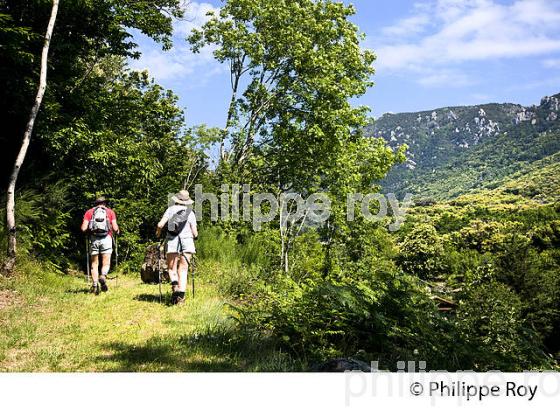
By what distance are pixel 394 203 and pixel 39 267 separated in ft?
77.1

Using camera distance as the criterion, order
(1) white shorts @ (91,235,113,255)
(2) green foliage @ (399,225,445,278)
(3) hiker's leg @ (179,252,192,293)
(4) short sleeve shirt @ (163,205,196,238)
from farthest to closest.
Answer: (2) green foliage @ (399,225,445,278) → (1) white shorts @ (91,235,113,255) → (4) short sleeve shirt @ (163,205,196,238) → (3) hiker's leg @ (179,252,192,293)

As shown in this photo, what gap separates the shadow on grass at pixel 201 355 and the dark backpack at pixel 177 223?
2.87m

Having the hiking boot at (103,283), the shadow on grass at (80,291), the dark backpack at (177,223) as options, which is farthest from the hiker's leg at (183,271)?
the shadow on grass at (80,291)

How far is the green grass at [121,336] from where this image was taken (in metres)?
4.54

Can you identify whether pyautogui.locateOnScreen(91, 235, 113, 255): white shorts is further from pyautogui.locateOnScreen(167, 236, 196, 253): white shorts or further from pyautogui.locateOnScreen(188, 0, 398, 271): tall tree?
pyautogui.locateOnScreen(188, 0, 398, 271): tall tree

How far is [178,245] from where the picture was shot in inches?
314

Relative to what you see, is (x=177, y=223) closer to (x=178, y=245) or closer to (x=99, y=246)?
(x=178, y=245)

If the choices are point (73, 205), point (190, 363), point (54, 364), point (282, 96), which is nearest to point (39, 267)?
point (73, 205)

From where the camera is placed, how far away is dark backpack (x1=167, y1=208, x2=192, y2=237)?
7988mm

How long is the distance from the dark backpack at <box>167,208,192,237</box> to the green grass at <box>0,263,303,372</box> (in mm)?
1239

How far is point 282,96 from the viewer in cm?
2005

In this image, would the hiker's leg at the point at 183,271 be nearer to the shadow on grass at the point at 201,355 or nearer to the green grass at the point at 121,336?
the green grass at the point at 121,336

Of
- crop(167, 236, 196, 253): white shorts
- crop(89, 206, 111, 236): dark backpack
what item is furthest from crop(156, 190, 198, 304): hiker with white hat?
crop(89, 206, 111, 236): dark backpack

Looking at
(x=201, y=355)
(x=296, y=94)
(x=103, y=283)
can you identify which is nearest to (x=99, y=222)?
(x=103, y=283)
